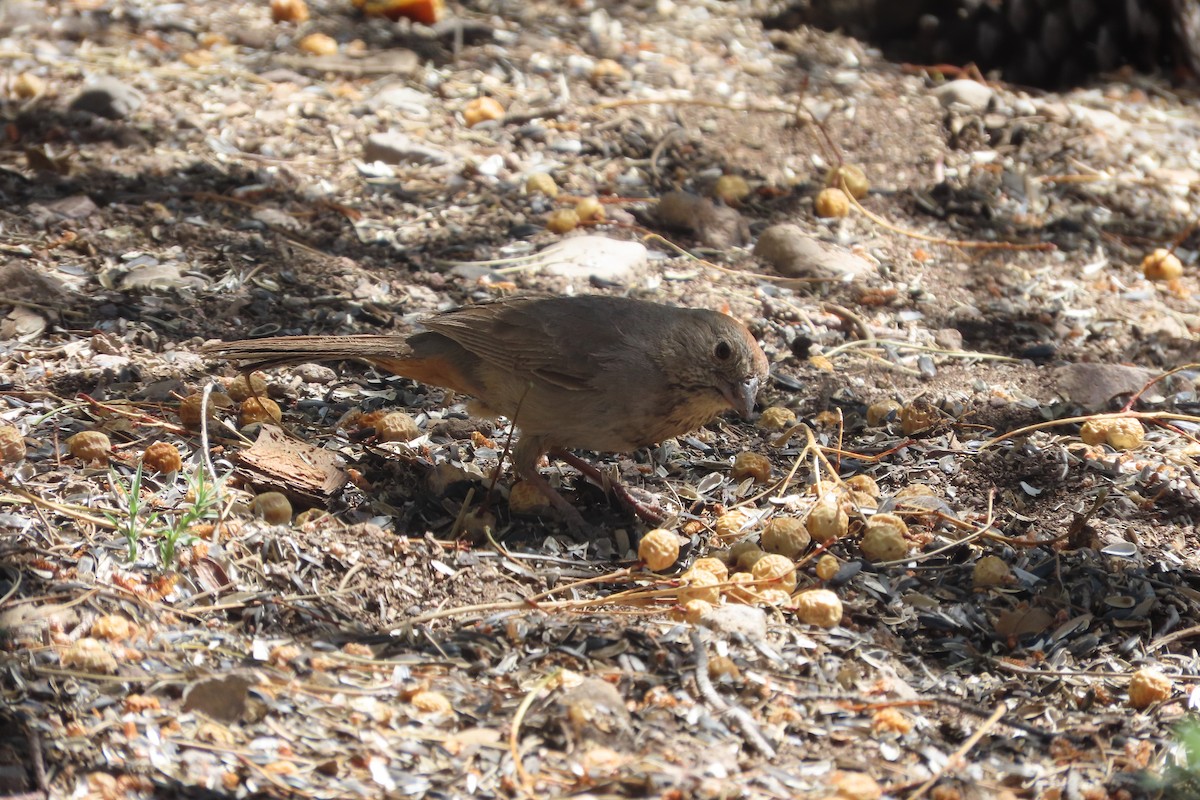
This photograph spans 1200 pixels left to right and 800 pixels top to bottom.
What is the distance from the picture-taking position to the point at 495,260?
610 cm

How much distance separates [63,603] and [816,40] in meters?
7.05

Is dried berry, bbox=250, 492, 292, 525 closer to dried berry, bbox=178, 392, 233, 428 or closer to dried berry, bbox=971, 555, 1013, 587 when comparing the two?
dried berry, bbox=178, 392, 233, 428

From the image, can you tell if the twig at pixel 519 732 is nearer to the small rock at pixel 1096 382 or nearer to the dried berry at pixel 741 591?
the dried berry at pixel 741 591

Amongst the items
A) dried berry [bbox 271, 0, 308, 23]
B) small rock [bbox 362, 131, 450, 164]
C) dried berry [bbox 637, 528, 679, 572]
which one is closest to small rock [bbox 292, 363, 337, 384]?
dried berry [bbox 637, 528, 679, 572]

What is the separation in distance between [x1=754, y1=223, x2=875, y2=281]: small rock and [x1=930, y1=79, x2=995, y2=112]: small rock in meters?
2.13

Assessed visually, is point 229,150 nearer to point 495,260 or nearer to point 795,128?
point 495,260

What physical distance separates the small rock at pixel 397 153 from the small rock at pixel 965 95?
3.28 meters

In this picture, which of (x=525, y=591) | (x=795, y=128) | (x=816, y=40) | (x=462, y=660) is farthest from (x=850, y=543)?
(x=816, y=40)

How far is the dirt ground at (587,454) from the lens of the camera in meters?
3.21

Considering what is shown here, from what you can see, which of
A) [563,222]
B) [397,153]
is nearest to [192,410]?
[563,222]

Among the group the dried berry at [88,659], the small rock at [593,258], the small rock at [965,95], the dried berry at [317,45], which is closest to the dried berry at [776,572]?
the dried berry at [88,659]

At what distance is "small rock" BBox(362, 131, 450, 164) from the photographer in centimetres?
689

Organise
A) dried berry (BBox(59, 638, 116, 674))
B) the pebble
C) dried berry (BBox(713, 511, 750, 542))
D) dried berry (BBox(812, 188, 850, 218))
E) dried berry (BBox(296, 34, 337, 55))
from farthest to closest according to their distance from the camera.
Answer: dried berry (BBox(296, 34, 337, 55)), dried berry (BBox(812, 188, 850, 218)), dried berry (BBox(713, 511, 750, 542)), the pebble, dried berry (BBox(59, 638, 116, 674))

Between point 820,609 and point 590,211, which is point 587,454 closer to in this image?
point 820,609
